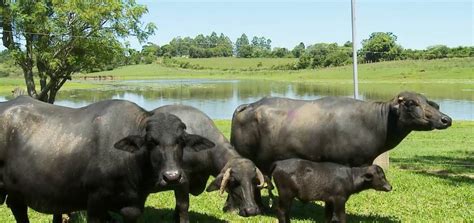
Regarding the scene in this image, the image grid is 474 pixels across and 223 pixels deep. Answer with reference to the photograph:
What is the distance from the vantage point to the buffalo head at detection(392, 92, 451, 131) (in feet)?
26.1

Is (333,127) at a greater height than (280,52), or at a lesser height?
lesser

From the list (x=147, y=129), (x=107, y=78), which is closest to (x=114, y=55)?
(x=147, y=129)

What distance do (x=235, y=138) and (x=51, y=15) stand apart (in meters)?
22.4

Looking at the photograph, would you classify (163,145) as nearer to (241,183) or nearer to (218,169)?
(241,183)

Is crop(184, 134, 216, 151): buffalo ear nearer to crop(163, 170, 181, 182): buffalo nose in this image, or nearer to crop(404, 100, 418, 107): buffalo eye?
crop(163, 170, 181, 182): buffalo nose

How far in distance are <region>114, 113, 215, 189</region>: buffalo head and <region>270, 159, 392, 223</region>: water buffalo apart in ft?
8.37

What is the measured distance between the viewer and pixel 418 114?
7984mm

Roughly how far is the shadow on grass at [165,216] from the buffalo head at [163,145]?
10.4 feet

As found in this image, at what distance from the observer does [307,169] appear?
7.54 meters

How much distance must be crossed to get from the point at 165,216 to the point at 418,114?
4331mm

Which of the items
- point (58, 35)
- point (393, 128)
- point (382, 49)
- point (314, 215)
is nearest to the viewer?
point (393, 128)

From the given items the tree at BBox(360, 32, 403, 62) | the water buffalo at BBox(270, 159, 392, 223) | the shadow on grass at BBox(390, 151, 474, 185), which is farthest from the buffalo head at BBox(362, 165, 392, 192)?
the tree at BBox(360, 32, 403, 62)

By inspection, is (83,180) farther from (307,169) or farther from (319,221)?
(319,221)

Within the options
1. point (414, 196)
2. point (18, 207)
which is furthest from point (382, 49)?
point (18, 207)
